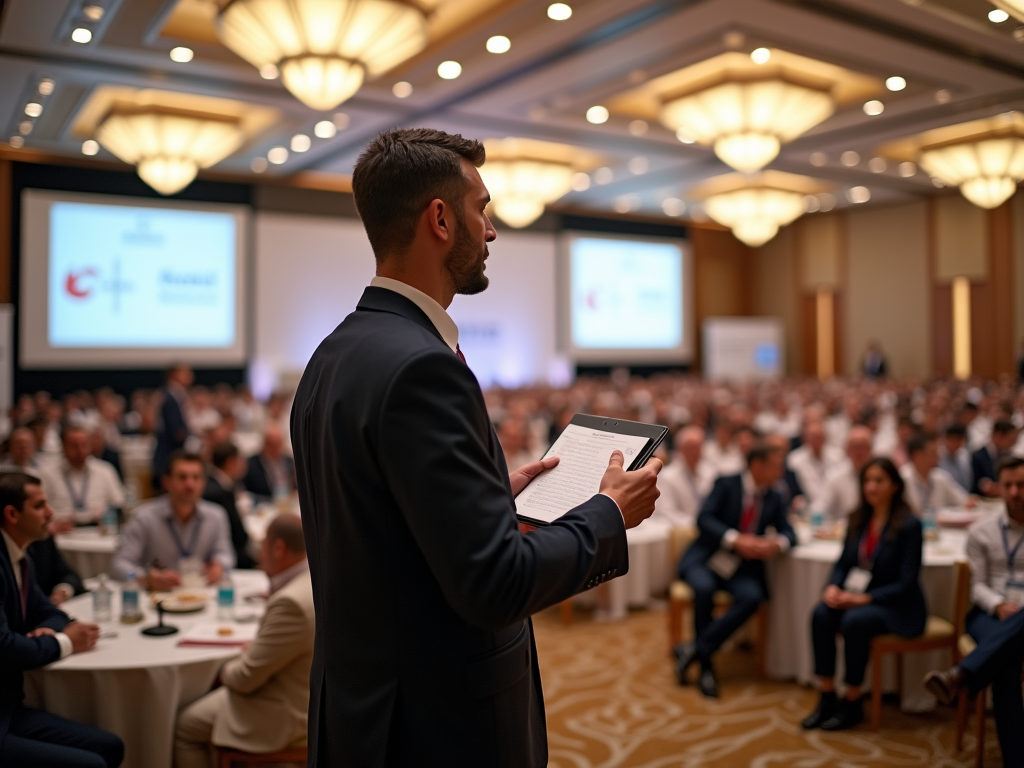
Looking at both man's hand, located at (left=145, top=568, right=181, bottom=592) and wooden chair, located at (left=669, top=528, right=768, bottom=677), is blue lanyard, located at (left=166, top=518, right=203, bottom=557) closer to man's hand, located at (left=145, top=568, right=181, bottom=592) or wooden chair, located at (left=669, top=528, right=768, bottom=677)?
man's hand, located at (left=145, top=568, right=181, bottom=592)

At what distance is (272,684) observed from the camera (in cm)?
333

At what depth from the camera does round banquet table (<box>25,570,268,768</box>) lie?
3264mm

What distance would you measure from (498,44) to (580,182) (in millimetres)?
8097

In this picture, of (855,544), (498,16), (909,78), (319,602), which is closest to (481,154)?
(319,602)

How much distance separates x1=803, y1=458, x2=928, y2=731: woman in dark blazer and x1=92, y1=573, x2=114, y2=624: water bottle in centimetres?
348

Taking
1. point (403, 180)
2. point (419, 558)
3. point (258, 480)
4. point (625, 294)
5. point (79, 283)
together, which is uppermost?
point (625, 294)

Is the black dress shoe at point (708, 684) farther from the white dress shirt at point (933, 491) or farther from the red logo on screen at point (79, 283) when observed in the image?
the red logo on screen at point (79, 283)

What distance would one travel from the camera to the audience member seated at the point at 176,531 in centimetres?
467

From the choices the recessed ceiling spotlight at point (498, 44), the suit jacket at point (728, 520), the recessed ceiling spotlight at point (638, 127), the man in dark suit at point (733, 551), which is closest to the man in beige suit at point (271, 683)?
the man in dark suit at point (733, 551)

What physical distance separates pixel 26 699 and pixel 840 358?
→ 21098 mm

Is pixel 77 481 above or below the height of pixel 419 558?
below

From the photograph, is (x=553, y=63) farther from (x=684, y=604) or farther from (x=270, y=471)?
(x=684, y=604)

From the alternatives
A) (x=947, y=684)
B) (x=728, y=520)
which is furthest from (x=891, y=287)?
(x=947, y=684)

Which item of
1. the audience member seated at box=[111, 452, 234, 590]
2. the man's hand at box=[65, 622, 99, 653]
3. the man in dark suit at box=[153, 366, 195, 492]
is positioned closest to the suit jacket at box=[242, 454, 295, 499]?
the man in dark suit at box=[153, 366, 195, 492]
